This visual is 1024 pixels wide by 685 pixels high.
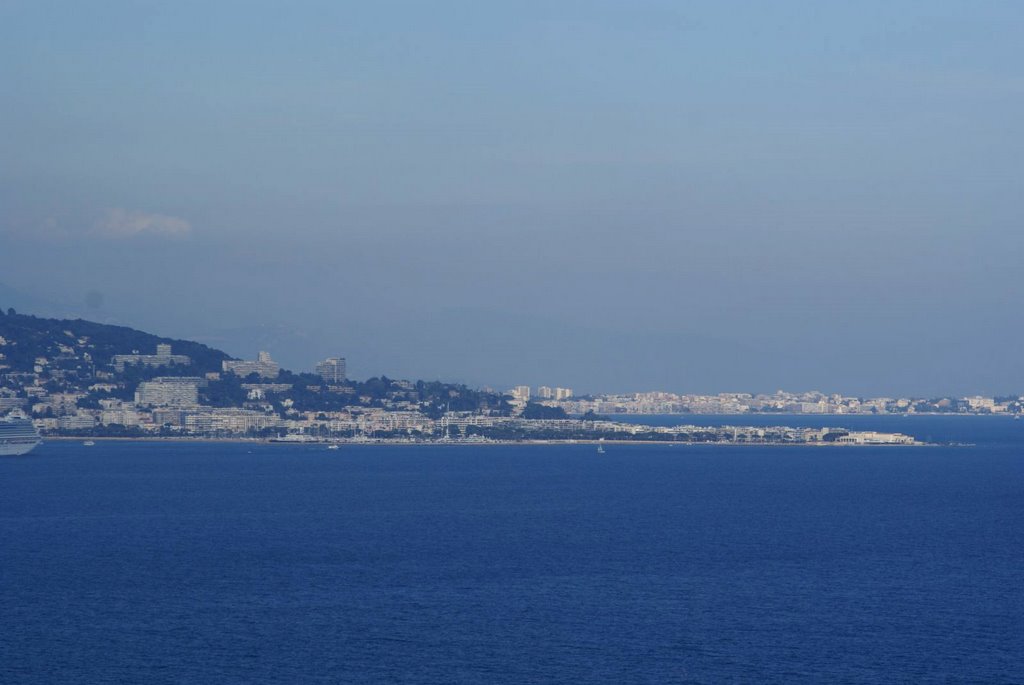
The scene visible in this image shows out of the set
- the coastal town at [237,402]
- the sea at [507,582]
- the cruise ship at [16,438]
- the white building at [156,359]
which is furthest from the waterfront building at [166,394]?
the sea at [507,582]

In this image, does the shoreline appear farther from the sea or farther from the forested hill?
the sea

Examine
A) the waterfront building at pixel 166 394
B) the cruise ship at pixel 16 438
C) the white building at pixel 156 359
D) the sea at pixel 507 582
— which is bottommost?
the sea at pixel 507 582

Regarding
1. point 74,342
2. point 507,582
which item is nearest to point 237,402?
point 74,342

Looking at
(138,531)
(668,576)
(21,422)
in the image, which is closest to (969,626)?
(668,576)

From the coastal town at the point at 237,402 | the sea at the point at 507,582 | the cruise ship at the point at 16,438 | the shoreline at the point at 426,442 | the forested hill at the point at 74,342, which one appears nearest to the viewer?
the sea at the point at 507,582

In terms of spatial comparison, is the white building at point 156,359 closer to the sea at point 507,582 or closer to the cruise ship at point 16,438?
the cruise ship at point 16,438

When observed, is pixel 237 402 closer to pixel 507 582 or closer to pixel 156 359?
pixel 156 359
